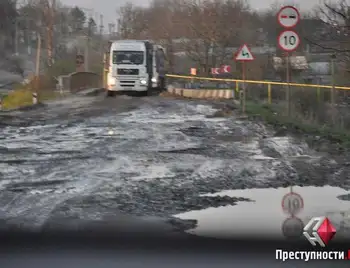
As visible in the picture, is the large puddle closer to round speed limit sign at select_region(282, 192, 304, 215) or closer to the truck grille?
round speed limit sign at select_region(282, 192, 304, 215)

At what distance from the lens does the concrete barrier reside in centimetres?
2990

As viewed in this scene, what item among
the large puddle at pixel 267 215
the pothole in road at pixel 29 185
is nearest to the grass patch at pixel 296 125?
the large puddle at pixel 267 215

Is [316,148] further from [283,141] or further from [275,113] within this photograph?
[275,113]

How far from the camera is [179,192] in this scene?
8039 mm

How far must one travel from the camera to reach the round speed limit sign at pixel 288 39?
52.9 feet

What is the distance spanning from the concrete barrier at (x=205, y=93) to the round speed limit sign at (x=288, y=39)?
13.0 metres

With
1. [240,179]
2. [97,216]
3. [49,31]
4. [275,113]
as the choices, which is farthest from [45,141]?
[49,31]

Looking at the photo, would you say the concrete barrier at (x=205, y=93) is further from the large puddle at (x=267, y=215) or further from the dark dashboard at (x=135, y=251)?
the dark dashboard at (x=135, y=251)

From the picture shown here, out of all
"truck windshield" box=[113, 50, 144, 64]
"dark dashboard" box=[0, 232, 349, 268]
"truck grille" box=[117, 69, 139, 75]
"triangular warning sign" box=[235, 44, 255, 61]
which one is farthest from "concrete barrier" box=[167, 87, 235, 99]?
"dark dashboard" box=[0, 232, 349, 268]

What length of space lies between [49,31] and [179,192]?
106ft

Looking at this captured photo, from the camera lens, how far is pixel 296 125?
15.8 meters

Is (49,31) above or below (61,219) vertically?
above

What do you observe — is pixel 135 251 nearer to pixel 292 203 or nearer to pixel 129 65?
pixel 292 203

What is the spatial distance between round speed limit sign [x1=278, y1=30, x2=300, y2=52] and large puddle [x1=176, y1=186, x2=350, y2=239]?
8767 mm
